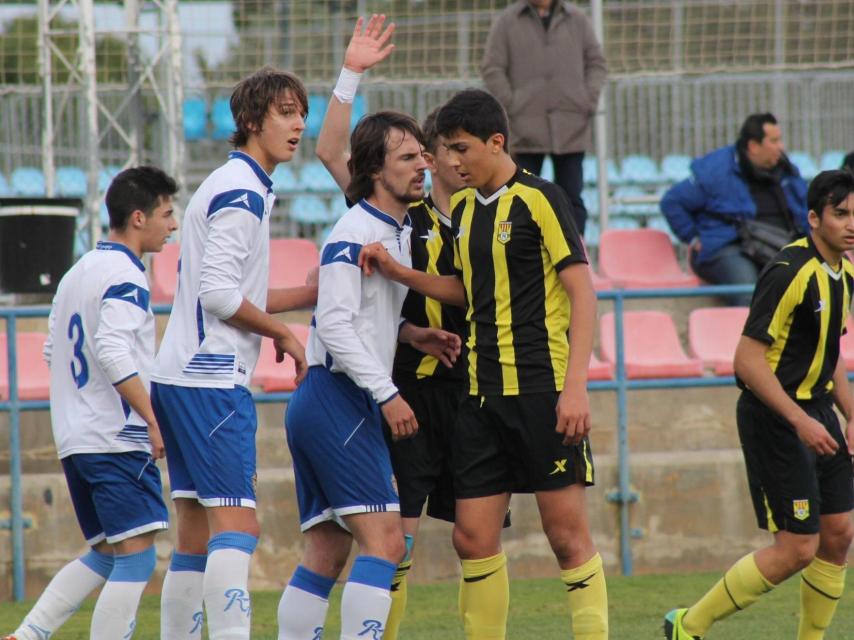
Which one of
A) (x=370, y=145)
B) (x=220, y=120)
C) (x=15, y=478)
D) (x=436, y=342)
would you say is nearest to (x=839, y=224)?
(x=436, y=342)

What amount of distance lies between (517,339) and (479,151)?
2.09 ft

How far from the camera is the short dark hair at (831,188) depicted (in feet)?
17.0

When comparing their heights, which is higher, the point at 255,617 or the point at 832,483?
the point at 832,483

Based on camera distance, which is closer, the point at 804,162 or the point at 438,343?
the point at 438,343

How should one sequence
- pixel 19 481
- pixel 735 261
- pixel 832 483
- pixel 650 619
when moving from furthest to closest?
pixel 735 261 < pixel 19 481 < pixel 650 619 < pixel 832 483

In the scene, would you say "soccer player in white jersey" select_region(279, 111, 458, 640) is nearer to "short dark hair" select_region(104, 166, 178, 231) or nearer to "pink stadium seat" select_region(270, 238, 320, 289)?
"short dark hair" select_region(104, 166, 178, 231)

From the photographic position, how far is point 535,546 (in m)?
7.94

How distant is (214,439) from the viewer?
4.39 m

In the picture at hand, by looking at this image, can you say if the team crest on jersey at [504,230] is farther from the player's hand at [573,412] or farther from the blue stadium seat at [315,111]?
the blue stadium seat at [315,111]

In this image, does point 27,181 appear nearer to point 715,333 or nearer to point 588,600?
point 715,333

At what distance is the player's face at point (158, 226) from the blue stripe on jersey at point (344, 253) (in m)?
0.90

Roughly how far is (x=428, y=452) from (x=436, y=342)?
0.42 meters

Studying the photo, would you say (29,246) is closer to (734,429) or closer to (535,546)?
(535,546)

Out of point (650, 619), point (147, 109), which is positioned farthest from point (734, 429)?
point (147, 109)
